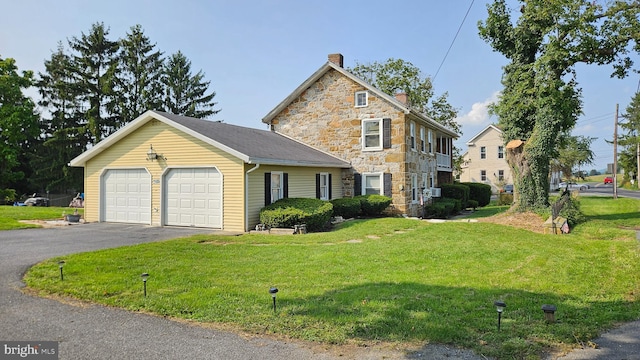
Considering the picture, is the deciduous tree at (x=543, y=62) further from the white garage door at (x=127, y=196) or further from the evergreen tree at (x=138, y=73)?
the evergreen tree at (x=138, y=73)

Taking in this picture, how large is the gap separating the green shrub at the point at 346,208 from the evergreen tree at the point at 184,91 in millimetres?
29310

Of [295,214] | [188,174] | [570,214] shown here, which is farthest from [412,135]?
[188,174]

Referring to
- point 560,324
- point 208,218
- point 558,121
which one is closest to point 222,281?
point 560,324

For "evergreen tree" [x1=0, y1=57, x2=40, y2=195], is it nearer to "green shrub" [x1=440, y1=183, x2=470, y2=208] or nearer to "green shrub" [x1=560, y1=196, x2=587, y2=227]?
"green shrub" [x1=440, y1=183, x2=470, y2=208]

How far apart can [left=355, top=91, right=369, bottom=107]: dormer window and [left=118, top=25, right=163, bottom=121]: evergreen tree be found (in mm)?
25282

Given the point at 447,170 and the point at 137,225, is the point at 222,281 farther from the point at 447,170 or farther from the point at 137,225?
the point at 447,170

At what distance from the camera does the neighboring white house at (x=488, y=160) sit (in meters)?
44.2

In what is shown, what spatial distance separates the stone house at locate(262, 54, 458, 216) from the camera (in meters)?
18.6

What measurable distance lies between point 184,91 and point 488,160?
35594 millimetres

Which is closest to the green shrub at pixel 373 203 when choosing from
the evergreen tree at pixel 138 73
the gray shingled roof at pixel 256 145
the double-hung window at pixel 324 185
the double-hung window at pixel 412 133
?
the double-hung window at pixel 324 185

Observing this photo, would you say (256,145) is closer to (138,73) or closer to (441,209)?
(441,209)

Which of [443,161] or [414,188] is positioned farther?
[443,161]

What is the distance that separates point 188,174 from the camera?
14266 millimetres

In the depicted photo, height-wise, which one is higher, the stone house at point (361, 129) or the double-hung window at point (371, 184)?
the stone house at point (361, 129)
